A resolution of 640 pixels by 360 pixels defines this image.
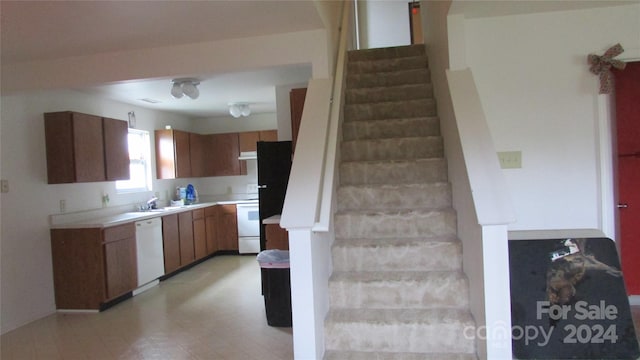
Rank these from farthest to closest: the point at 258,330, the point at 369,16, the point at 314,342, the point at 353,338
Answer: the point at 369,16 < the point at 258,330 < the point at 353,338 < the point at 314,342

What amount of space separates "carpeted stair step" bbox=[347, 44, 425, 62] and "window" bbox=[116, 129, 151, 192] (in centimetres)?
318

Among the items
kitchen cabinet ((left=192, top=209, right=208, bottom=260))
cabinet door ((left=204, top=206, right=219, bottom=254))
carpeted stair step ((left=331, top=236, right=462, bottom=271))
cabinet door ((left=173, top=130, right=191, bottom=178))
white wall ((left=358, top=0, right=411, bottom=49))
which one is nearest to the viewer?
carpeted stair step ((left=331, top=236, right=462, bottom=271))

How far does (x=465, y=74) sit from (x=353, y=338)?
1.80 meters

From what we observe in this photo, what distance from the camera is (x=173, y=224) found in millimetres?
5207

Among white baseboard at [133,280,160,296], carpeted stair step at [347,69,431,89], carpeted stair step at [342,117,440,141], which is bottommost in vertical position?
white baseboard at [133,280,160,296]

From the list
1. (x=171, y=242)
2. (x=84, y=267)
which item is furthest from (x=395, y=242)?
→ (x=171, y=242)

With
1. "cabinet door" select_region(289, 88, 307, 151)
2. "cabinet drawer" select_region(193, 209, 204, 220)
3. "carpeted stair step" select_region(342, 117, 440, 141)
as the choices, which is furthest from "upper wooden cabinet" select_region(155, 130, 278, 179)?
"carpeted stair step" select_region(342, 117, 440, 141)

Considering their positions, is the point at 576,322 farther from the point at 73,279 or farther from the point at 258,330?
the point at 73,279

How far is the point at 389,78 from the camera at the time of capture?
3996 mm

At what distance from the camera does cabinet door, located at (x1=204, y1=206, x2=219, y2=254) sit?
6113mm

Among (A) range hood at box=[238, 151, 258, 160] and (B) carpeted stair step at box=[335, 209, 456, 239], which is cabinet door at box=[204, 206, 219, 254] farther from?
(B) carpeted stair step at box=[335, 209, 456, 239]

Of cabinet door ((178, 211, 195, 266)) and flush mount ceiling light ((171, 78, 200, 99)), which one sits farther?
cabinet door ((178, 211, 195, 266))

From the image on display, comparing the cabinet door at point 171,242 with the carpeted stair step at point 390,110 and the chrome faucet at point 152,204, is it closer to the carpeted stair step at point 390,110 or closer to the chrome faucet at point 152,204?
the chrome faucet at point 152,204

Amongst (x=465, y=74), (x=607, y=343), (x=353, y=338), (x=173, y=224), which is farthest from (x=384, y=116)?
(x=173, y=224)
